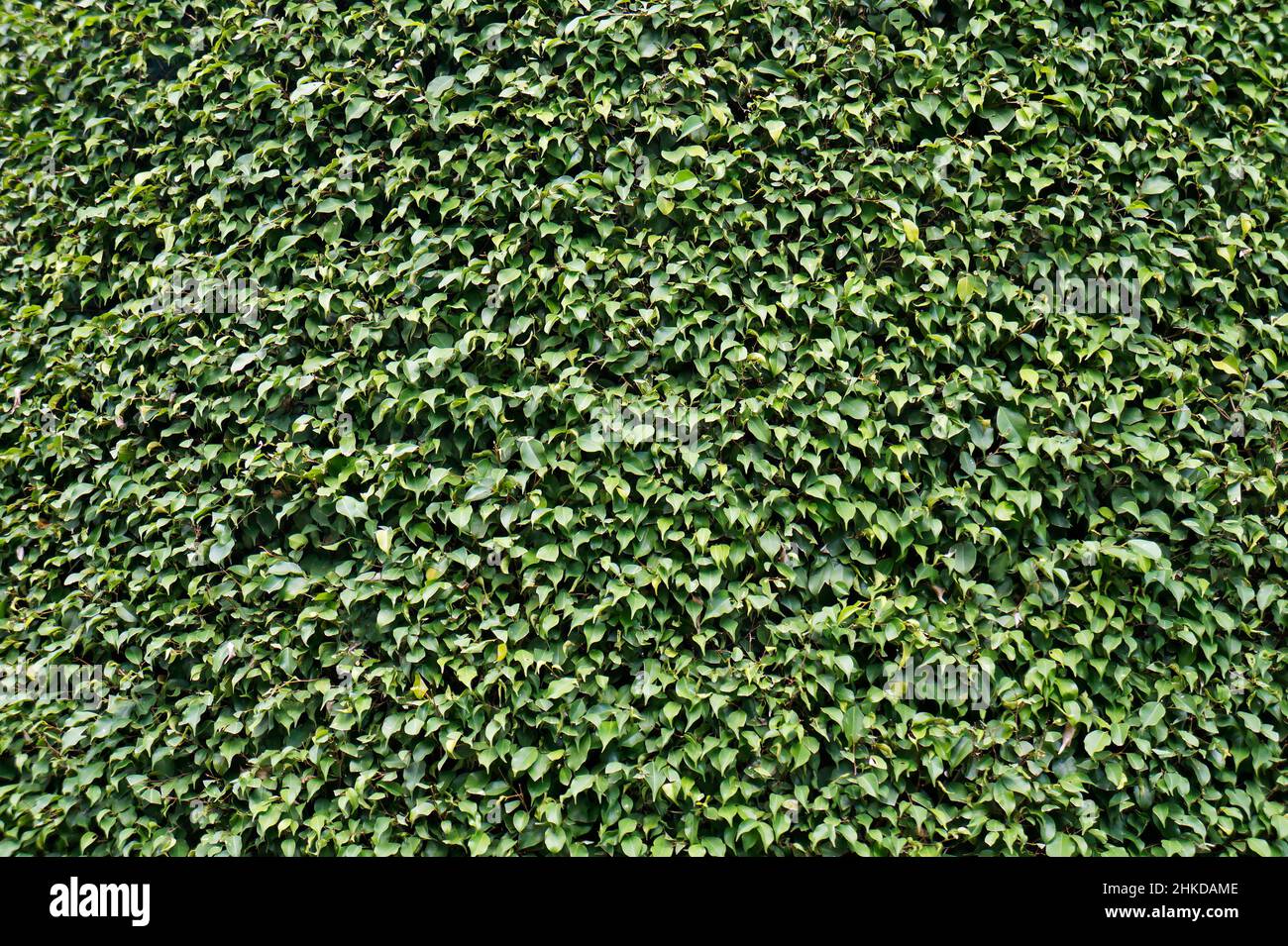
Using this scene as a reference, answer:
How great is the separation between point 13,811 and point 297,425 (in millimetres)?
1848

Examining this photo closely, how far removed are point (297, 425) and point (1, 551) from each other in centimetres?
139

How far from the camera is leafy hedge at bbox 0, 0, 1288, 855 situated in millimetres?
3037

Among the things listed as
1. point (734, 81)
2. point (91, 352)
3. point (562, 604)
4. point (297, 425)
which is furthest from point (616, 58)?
point (91, 352)

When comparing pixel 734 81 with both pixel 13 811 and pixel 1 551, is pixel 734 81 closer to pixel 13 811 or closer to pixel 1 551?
pixel 1 551

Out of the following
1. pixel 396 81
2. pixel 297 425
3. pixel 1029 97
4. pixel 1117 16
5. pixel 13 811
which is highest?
pixel 1117 16

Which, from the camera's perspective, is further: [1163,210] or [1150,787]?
[1163,210]

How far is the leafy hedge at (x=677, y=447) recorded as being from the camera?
304 cm

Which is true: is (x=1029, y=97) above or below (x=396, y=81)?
above

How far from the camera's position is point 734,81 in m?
3.25

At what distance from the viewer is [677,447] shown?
10.1ft

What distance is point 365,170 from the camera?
328cm

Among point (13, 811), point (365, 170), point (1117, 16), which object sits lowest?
point (13, 811)

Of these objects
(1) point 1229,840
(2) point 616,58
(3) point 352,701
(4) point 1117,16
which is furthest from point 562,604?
(4) point 1117,16

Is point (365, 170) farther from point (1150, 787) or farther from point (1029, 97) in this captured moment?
point (1150, 787)
